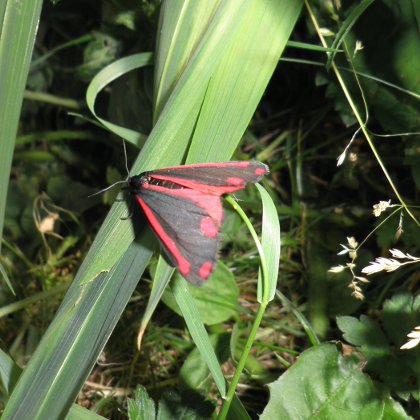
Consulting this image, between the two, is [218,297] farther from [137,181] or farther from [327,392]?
[137,181]

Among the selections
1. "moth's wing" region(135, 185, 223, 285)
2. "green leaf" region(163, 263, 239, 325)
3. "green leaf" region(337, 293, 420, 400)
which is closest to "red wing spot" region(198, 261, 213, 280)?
"moth's wing" region(135, 185, 223, 285)

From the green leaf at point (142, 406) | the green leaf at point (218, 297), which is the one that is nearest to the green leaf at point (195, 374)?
the green leaf at point (218, 297)

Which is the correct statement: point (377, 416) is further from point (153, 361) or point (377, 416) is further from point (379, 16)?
point (379, 16)

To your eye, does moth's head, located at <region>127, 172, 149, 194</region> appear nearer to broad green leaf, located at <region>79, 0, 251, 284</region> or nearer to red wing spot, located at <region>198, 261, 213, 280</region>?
broad green leaf, located at <region>79, 0, 251, 284</region>

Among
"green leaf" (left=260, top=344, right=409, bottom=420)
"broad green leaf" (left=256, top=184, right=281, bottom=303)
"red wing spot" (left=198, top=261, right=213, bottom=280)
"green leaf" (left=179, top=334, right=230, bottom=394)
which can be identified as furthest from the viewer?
"green leaf" (left=179, top=334, right=230, bottom=394)

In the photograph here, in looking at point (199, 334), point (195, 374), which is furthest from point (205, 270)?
point (195, 374)

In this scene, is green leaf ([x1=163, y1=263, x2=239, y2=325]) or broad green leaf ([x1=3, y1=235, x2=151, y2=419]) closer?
broad green leaf ([x1=3, y1=235, x2=151, y2=419])
